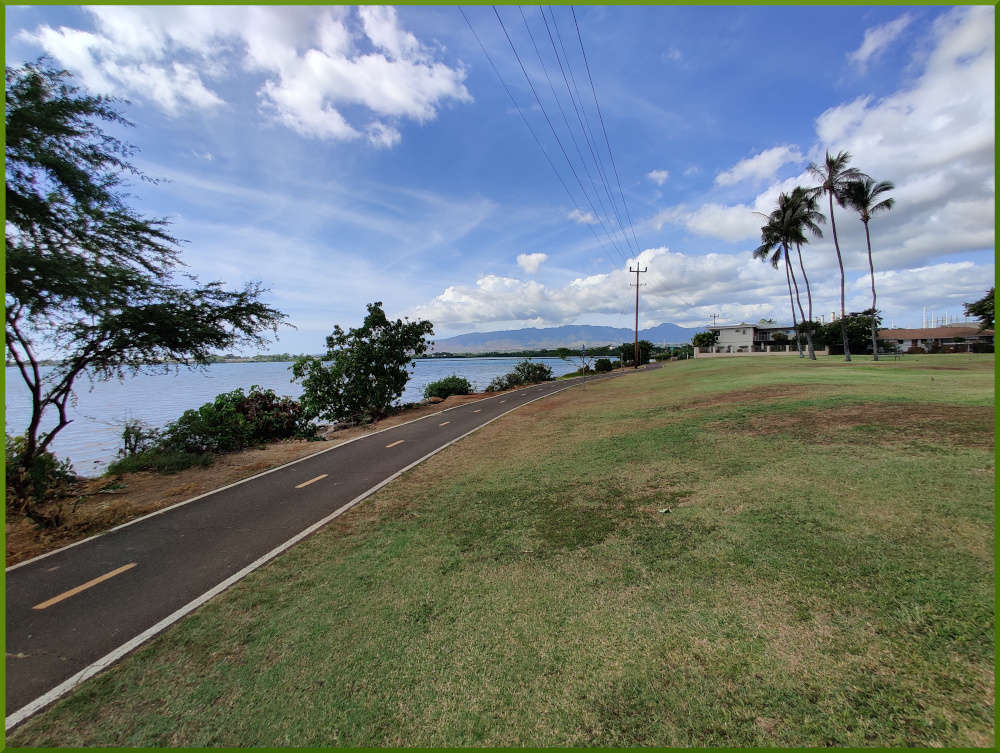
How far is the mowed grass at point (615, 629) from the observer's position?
8.49 ft

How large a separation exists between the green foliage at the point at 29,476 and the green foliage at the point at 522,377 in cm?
3079

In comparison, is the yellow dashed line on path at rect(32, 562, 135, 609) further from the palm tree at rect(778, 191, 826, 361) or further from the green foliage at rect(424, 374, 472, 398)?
the palm tree at rect(778, 191, 826, 361)

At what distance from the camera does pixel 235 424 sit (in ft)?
48.0

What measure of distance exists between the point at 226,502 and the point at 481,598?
22.2 feet

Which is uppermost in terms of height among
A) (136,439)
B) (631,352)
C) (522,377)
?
(631,352)

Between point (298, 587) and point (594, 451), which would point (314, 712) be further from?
point (594, 451)

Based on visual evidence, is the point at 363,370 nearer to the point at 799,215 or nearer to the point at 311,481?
the point at 311,481

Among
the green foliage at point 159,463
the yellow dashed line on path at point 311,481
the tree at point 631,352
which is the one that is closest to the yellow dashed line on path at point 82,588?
the yellow dashed line on path at point 311,481

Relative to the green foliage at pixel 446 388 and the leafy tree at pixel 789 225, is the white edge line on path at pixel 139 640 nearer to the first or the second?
the green foliage at pixel 446 388

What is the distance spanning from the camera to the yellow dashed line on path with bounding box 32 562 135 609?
4.61 m

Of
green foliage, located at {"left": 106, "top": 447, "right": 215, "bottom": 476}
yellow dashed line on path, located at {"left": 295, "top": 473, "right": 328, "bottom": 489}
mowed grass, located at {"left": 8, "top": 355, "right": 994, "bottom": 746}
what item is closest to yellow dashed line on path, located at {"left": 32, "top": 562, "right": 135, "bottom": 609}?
mowed grass, located at {"left": 8, "top": 355, "right": 994, "bottom": 746}

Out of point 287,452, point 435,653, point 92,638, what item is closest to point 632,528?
point 435,653

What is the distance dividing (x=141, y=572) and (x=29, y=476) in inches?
219

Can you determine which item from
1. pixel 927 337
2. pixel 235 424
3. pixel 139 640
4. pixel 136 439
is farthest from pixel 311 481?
pixel 927 337
